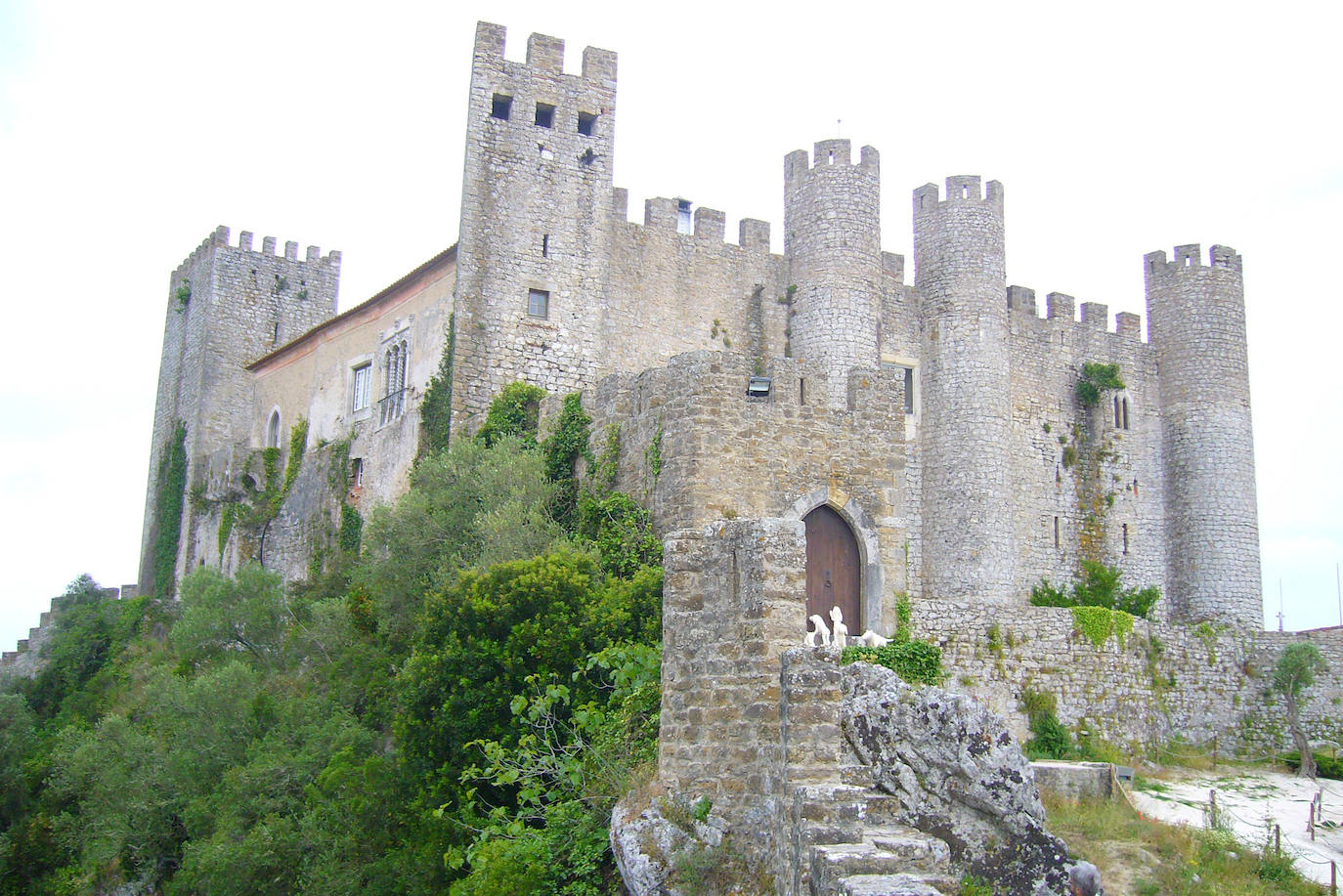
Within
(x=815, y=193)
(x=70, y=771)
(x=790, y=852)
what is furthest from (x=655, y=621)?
(x=70, y=771)

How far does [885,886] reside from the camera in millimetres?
8797

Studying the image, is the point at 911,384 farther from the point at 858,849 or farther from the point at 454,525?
the point at 858,849

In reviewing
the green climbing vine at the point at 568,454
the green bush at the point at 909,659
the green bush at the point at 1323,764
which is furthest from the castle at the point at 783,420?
the green climbing vine at the point at 568,454

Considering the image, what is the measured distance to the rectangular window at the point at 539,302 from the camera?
26359mm

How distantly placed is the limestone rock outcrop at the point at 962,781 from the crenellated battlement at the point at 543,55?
19070mm

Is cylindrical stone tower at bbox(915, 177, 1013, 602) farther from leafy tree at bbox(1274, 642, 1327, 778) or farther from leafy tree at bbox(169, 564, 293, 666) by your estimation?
leafy tree at bbox(169, 564, 293, 666)

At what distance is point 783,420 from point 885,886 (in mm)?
9325

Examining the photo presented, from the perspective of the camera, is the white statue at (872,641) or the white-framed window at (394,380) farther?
the white-framed window at (394,380)

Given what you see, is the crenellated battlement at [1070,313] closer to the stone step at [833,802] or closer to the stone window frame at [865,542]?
the stone window frame at [865,542]

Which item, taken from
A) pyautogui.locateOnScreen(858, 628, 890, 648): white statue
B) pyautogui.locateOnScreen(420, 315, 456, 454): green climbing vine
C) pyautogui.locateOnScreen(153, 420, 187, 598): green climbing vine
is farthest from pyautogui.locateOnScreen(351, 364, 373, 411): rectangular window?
pyautogui.locateOnScreen(858, 628, 890, 648): white statue

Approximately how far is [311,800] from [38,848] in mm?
14689

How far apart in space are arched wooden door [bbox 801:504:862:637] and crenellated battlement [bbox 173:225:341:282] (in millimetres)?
30568

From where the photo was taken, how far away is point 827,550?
18234 millimetres

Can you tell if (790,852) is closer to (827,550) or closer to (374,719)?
(827,550)
